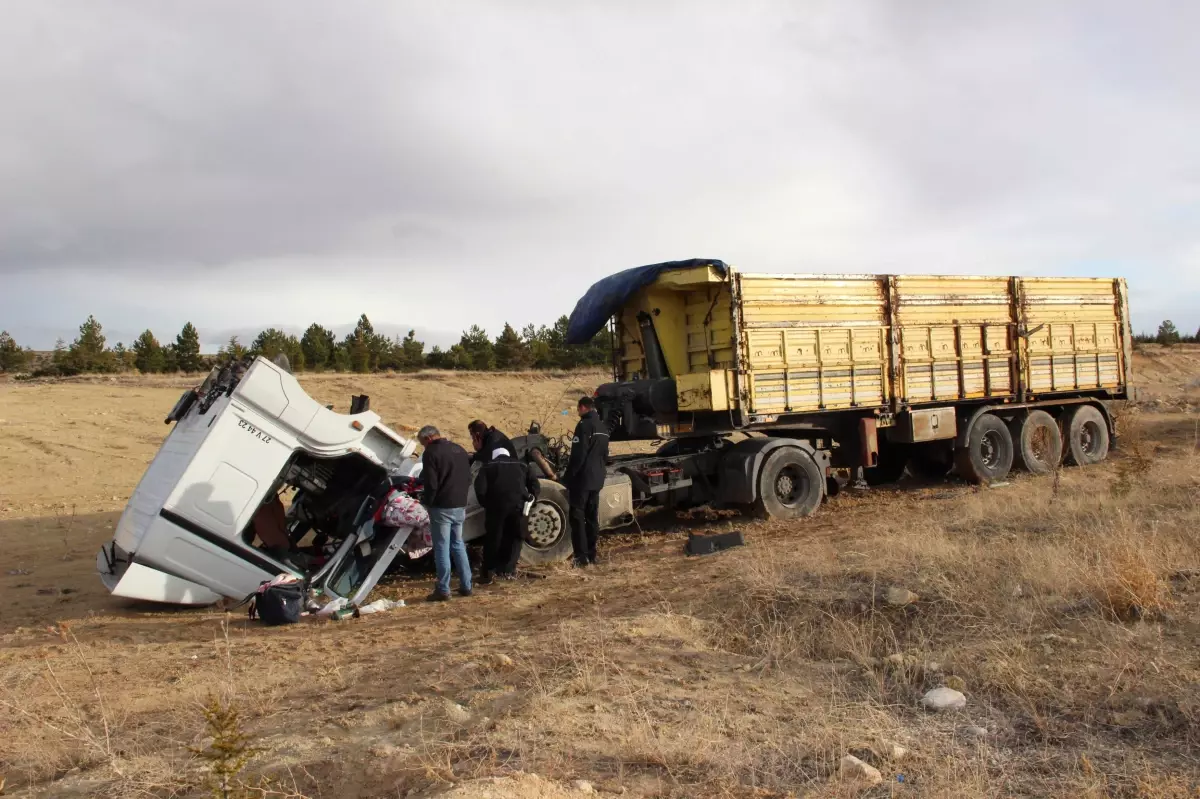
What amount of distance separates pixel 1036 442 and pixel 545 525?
8781 millimetres

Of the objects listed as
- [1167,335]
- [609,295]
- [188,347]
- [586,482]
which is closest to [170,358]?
[188,347]

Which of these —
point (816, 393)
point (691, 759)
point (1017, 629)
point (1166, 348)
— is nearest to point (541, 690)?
point (691, 759)

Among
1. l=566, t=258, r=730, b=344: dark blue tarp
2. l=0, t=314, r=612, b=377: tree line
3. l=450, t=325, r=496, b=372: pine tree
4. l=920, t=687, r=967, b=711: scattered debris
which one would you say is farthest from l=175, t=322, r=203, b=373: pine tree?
l=920, t=687, r=967, b=711: scattered debris

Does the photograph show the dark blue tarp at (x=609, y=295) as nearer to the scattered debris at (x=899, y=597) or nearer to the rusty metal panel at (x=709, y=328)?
the rusty metal panel at (x=709, y=328)

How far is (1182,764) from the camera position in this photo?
354 cm

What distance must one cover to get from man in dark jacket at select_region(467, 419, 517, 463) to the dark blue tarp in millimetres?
3055

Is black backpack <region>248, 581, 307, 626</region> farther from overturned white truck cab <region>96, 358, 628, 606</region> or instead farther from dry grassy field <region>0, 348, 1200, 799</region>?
overturned white truck cab <region>96, 358, 628, 606</region>

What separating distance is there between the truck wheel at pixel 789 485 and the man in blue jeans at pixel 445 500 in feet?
13.6

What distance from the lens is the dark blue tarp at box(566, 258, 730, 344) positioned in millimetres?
10336

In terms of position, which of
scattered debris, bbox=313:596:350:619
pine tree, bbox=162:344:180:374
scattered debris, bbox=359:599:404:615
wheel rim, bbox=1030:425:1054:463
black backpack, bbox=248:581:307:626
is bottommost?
scattered debris, bbox=359:599:404:615

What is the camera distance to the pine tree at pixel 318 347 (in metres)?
37.6

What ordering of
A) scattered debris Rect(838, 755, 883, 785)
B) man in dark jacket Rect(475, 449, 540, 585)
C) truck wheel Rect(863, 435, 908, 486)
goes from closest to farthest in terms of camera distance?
1. scattered debris Rect(838, 755, 883, 785)
2. man in dark jacket Rect(475, 449, 540, 585)
3. truck wheel Rect(863, 435, 908, 486)

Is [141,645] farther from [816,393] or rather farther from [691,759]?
[816,393]

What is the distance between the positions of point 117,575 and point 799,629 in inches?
225
